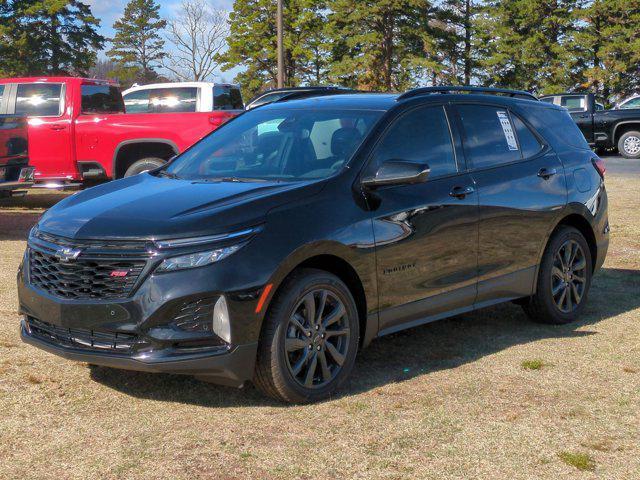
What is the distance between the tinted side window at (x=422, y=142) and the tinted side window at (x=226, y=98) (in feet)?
38.5

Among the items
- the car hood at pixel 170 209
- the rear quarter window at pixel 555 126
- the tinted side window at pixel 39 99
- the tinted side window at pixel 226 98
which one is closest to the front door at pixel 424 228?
the car hood at pixel 170 209

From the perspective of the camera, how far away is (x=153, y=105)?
57.6 feet

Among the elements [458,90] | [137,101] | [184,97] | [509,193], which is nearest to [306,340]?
[509,193]

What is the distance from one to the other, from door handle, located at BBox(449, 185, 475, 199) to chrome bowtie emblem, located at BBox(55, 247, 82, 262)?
2.36 m

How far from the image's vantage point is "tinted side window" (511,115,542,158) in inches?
247

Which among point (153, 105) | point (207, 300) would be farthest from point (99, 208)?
point (153, 105)

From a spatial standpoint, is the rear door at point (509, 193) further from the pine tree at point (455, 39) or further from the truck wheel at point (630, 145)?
the pine tree at point (455, 39)

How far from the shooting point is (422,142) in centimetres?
548

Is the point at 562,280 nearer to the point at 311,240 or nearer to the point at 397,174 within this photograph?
the point at 397,174

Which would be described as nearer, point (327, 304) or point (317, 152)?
point (327, 304)

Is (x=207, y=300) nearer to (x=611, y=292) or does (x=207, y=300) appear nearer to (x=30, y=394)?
(x=30, y=394)

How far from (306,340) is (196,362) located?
647mm

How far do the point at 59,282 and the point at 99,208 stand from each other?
48 centimetres

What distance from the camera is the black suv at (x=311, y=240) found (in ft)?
13.9
